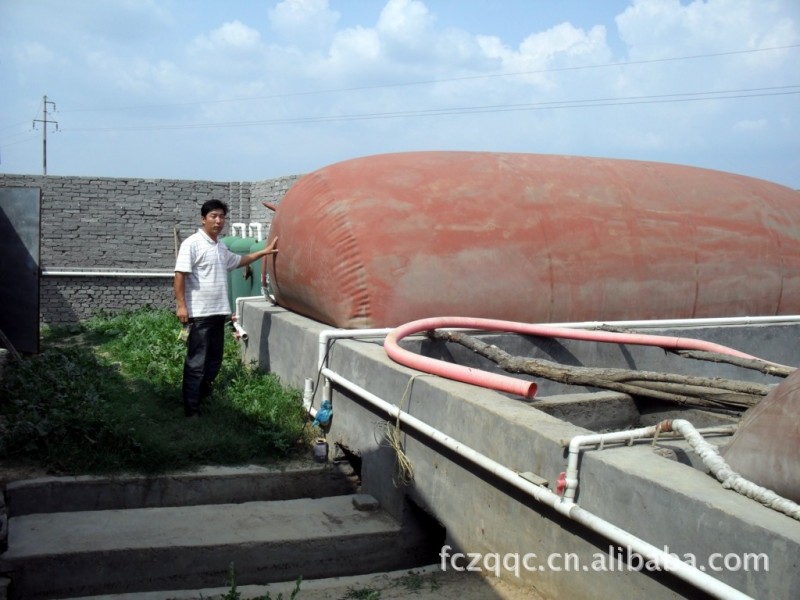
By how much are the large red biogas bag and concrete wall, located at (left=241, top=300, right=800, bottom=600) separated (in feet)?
1.37

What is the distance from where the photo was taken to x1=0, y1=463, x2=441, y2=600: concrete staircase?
11.9 ft

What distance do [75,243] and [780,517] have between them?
42.3ft

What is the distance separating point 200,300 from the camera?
18.1 ft

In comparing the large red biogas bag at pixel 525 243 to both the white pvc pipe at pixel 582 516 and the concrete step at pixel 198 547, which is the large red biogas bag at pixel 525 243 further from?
the concrete step at pixel 198 547

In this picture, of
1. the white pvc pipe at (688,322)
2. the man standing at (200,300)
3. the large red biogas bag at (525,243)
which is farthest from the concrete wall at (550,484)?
the man standing at (200,300)

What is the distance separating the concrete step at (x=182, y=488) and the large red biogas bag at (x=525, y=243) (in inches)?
45.8

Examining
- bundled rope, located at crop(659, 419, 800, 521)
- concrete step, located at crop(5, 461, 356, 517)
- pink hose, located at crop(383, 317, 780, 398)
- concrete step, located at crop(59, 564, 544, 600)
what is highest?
pink hose, located at crop(383, 317, 780, 398)

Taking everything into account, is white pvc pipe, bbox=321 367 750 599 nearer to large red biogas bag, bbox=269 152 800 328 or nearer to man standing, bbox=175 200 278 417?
large red biogas bag, bbox=269 152 800 328

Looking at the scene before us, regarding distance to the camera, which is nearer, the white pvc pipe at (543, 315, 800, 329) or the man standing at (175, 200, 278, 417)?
the man standing at (175, 200, 278, 417)

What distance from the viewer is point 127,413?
5.28 m

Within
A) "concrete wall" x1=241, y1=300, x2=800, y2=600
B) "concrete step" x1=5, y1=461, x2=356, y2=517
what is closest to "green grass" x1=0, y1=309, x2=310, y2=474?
"concrete step" x1=5, y1=461, x2=356, y2=517

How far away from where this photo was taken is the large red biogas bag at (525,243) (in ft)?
18.1

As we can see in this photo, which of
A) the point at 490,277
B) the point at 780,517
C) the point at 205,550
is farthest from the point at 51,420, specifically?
the point at 780,517

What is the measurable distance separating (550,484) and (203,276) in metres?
3.29
